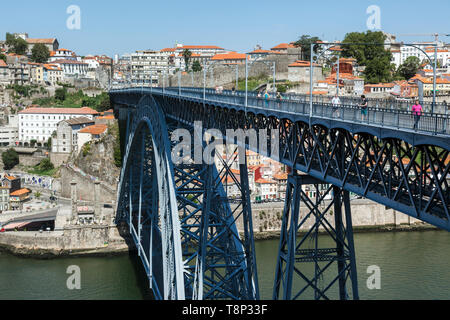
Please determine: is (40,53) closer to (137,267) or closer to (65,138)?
(65,138)

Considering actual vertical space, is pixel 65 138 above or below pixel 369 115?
below

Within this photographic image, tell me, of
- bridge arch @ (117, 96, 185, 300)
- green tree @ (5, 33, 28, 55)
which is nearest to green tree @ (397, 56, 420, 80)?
bridge arch @ (117, 96, 185, 300)

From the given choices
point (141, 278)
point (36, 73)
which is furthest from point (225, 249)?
point (36, 73)

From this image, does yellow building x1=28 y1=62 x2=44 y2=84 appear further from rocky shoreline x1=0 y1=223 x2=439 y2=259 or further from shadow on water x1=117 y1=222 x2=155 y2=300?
shadow on water x1=117 y1=222 x2=155 y2=300

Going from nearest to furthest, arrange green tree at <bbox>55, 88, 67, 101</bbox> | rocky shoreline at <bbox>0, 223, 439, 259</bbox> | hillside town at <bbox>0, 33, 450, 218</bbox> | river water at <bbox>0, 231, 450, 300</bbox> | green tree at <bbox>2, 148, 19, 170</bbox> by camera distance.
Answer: river water at <bbox>0, 231, 450, 300</bbox> → rocky shoreline at <bbox>0, 223, 439, 259</bbox> → hillside town at <bbox>0, 33, 450, 218</bbox> → green tree at <bbox>2, 148, 19, 170</bbox> → green tree at <bbox>55, 88, 67, 101</bbox>

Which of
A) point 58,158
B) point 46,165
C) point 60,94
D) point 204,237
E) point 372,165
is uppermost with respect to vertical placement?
point 60,94

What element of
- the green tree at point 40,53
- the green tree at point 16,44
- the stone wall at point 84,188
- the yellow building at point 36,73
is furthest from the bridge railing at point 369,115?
the green tree at point 16,44
